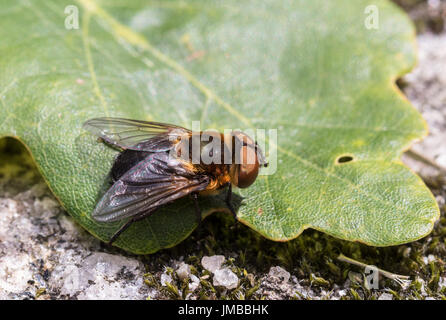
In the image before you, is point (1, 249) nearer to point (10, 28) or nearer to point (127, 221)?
point (127, 221)

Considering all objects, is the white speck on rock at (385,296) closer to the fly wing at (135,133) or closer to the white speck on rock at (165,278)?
the white speck on rock at (165,278)

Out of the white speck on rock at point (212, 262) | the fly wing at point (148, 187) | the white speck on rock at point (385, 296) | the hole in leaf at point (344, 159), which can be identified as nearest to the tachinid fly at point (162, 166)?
the fly wing at point (148, 187)

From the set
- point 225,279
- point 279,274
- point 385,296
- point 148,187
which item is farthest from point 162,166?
point 385,296

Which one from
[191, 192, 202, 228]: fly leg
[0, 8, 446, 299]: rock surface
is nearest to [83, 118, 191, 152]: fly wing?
[191, 192, 202, 228]: fly leg

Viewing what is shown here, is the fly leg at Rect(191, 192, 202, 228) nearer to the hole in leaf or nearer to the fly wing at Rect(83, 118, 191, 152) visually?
the fly wing at Rect(83, 118, 191, 152)

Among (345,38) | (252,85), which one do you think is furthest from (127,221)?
(345,38)

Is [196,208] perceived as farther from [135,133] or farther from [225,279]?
[135,133]
